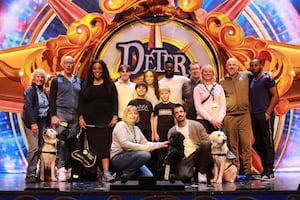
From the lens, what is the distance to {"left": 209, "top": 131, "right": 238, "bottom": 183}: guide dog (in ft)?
15.8

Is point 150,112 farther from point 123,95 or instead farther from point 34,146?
point 34,146

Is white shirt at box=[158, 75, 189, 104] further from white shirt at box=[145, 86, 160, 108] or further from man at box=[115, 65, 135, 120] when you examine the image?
man at box=[115, 65, 135, 120]

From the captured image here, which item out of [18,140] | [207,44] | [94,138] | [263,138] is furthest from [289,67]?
[18,140]

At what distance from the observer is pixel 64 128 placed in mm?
5328

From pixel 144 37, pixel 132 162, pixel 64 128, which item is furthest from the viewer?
pixel 144 37

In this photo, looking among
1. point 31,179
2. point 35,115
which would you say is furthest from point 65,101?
point 31,179

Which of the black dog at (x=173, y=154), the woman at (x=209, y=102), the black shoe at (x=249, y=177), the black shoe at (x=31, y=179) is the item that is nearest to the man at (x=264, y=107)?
the black shoe at (x=249, y=177)

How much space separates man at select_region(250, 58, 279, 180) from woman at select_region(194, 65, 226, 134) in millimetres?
420

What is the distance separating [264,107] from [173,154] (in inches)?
49.8

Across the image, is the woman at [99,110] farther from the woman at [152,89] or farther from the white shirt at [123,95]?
the woman at [152,89]

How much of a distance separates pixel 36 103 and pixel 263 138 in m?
2.59

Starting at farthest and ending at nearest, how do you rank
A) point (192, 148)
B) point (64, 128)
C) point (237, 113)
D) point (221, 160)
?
1. point (237, 113)
2. point (64, 128)
3. point (192, 148)
4. point (221, 160)

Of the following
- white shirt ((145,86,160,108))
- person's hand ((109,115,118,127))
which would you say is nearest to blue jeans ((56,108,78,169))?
person's hand ((109,115,118,127))

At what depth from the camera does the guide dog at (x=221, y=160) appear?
15.8ft
